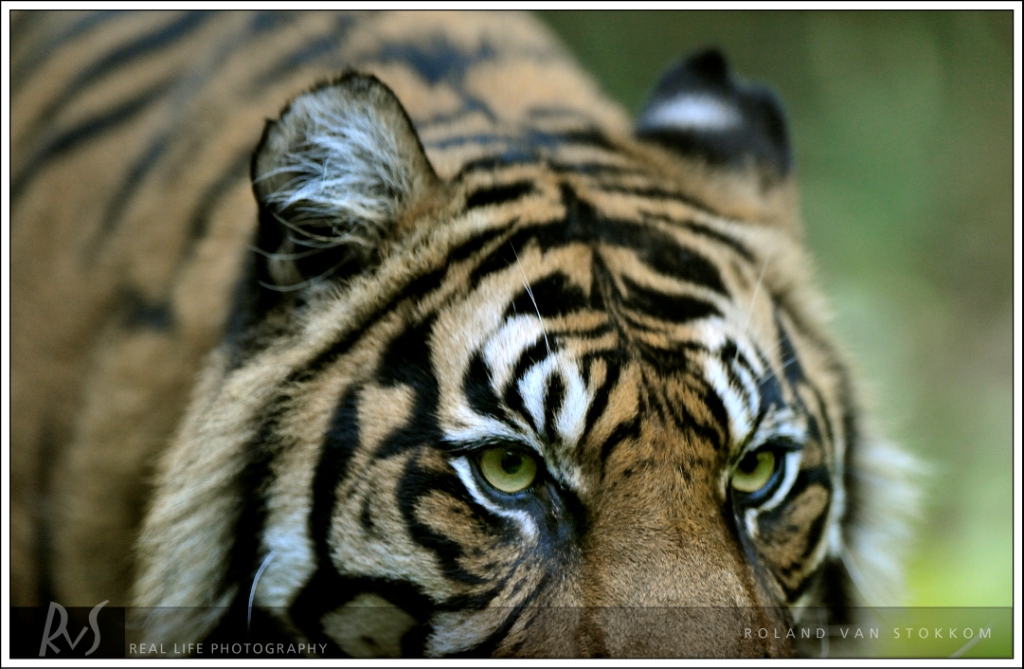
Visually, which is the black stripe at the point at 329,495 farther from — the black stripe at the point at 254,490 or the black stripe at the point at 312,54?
the black stripe at the point at 312,54

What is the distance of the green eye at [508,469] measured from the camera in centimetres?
123

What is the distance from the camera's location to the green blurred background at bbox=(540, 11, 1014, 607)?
182 centimetres

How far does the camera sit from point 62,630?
1557 millimetres

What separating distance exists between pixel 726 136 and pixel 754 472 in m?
0.70

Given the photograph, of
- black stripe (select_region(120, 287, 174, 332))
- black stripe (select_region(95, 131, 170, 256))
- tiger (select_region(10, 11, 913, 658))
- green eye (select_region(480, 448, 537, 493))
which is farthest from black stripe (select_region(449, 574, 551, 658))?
black stripe (select_region(95, 131, 170, 256))

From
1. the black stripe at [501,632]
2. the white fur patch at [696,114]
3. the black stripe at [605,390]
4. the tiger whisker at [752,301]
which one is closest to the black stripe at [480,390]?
the black stripe at [605,390]

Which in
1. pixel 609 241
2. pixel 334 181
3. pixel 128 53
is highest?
pixel 128 53

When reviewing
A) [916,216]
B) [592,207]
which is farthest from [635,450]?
[916,216]

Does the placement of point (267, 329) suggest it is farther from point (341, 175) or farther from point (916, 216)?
point (916, 216)

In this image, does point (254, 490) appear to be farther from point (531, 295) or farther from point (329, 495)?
point (531, 295)

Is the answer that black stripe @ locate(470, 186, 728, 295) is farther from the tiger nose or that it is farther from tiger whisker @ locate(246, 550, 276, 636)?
tiger whisker @ locate(246, 550, 276, 636)

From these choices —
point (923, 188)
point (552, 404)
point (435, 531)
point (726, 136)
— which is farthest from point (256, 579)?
point (923, 188)

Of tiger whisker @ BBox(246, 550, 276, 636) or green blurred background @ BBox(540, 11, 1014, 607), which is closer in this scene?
tiger whisker @ BBox(246, 550, 276, 636)

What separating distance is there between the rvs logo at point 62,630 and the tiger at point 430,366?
0.04 metres
